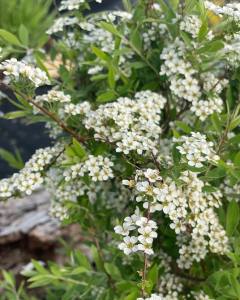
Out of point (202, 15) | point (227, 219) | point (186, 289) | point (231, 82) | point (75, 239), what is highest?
point (202, 15)

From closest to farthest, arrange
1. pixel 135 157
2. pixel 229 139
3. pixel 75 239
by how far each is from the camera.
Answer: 1. pixel 135 157
2. pixel 229 139
3. pixel 75 239

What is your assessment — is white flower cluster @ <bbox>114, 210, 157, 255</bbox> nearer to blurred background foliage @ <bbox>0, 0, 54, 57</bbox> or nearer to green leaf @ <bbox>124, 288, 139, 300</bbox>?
green leaf @ <bbox>124, 288, 139, 300</bbox>

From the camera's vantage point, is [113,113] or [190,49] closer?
[113,113]

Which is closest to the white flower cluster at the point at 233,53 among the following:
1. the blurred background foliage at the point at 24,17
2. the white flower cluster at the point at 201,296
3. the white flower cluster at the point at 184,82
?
the white flower cluster at the point at 184,82

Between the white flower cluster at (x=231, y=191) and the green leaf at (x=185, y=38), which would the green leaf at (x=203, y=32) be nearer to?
the green leaf at (x=185, y=38)

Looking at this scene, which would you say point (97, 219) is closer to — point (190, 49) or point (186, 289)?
point (186, 289)

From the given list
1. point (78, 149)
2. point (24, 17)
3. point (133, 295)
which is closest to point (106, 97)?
point (78, 149)

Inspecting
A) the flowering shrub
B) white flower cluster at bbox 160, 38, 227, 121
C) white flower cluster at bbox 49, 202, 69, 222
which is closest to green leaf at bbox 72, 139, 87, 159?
the flowering shrub

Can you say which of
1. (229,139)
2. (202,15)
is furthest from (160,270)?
(202,15)
